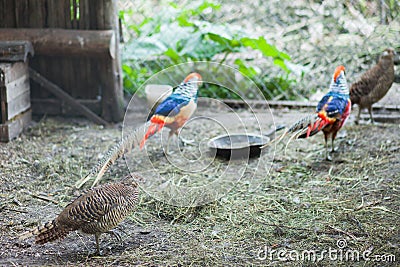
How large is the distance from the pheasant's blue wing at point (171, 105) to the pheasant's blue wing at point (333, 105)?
125 cm

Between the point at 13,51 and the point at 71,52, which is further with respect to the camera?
the point at 71,52

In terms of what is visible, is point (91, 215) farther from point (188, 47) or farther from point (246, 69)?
point (246, 69)

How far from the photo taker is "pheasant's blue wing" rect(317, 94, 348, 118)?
17.6 ft

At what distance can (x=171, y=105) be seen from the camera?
5312 millimetres

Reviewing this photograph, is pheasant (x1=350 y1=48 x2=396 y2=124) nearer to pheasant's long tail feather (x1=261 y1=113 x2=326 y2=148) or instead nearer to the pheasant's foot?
pheasant's long tail feather (x1=261 y1=113 x2=326 y2=148)

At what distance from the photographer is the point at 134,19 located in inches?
336

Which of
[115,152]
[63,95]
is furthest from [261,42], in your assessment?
[115,152]

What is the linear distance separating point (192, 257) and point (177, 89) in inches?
82.0

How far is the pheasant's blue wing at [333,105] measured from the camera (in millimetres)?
5363

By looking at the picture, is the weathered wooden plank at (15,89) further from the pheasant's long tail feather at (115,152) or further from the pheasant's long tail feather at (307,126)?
the pheasant's long tail feather at (307,126)

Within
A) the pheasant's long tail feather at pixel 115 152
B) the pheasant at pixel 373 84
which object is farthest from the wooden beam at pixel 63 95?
the pheasant at pixel 373 84

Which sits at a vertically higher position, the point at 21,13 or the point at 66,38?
the point at 21,13

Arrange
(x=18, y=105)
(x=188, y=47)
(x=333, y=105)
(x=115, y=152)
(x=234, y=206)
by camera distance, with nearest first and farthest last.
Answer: (x=234, y=206), (x=115, y=152), (x=333, y=105), (x=18, y=105), (x=188, y=47)

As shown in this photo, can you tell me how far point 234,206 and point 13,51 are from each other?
3.00 m
